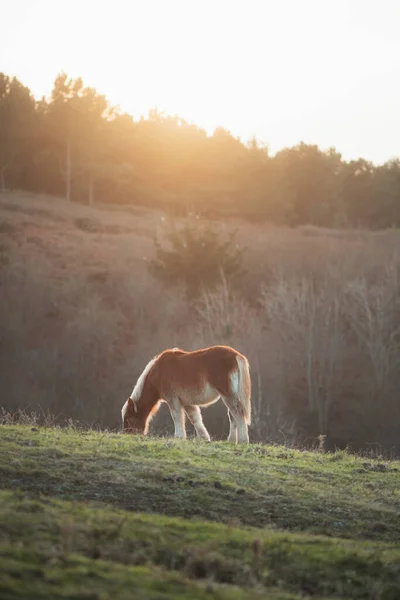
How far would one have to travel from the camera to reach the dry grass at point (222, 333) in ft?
154

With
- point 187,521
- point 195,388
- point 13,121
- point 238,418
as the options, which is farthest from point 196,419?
point 13,121

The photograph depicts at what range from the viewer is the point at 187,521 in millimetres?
8391

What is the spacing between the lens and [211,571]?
266 inches

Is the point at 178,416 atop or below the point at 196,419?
atop

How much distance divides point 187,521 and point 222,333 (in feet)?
130

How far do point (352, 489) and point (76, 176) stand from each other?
71896 millimetres

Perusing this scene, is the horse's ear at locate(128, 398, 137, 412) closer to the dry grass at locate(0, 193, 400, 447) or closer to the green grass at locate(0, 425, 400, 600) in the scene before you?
the green grass at locate(0, 425, 400, 600)

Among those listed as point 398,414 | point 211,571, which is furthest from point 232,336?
point 211,571

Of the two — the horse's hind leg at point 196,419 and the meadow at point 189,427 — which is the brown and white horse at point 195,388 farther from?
the meadow at point 189,427

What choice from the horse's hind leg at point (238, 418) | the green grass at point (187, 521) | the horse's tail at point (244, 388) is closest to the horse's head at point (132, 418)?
the horse's hind leg at point (238, 418)

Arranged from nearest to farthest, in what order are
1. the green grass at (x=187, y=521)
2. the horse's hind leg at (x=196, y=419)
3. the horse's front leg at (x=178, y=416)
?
the green grass at (x=187, y=521) < the horse's front leg at (x=178, y=416) < the horse's hind leg at (x=196, y=419)

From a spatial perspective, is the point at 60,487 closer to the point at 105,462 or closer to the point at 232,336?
the point at 105,462

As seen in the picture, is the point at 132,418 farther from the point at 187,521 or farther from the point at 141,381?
the point at 187,521

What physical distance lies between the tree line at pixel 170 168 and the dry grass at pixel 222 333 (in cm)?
1966
